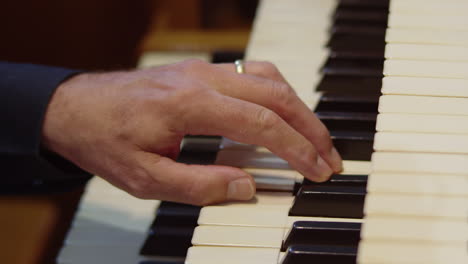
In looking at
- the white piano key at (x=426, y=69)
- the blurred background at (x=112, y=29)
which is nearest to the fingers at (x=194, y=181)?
the white piano key at (x=426, y=69)

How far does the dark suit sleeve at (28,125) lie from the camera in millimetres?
949

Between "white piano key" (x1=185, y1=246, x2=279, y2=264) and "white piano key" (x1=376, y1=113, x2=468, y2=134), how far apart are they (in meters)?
0.18

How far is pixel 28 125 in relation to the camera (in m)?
0.95

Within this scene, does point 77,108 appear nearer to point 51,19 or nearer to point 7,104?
point 7,104

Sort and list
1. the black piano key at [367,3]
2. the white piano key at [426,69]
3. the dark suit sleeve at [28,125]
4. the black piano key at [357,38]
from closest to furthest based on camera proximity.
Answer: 1. the white piano key at [426,69]
2. the dark suit sleeve at [28,125]
3. the black piano key at [357,38]
4. the black piano key at [367,3]

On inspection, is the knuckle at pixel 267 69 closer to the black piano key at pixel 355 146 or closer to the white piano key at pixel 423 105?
the black piano key at pixel 355 146

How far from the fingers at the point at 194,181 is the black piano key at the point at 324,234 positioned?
0.28 ft

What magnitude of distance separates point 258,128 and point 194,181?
0.10 meters

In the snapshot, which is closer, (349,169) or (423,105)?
A: (423,105)

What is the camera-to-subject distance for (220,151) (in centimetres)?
89

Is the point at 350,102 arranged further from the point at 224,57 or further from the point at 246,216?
the point at 224,57

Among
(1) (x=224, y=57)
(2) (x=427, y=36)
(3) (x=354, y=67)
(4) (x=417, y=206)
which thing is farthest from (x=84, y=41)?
(4) (x=417, y=206)

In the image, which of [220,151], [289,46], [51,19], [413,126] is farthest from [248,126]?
[51,19]

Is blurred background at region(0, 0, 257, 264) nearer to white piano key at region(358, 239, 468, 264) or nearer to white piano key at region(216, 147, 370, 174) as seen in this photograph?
white piano key at region(216, 147, 370, 174)
